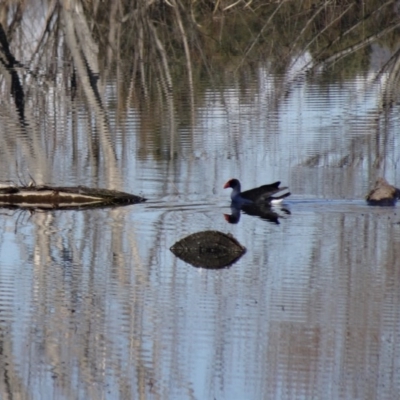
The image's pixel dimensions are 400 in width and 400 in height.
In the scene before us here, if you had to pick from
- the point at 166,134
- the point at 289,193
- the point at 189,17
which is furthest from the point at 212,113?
the point at 189,17

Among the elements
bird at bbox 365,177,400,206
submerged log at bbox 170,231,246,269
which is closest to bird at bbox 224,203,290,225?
bird at bbox 365,177,400,206

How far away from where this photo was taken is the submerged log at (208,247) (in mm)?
8750

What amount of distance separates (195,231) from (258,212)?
1189mm

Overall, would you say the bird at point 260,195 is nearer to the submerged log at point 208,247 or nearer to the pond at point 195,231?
the pond at point 195,231

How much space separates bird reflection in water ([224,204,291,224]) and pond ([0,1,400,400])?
2.1 inches

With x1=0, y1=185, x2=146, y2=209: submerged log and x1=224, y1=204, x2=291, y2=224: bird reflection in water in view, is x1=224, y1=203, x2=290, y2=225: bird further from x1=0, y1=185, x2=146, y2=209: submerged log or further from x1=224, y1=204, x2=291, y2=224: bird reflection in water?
x1=0, y1=185, x2=146, y2=209: submerged log

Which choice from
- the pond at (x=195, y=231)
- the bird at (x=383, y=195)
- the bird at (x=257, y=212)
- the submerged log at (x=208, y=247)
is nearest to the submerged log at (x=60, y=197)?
the pond at (x=195, y=231)

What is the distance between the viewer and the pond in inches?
251

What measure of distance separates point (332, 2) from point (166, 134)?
1446 centimetres

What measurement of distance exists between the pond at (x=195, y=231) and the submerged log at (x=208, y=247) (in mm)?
119

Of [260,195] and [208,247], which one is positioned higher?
[260,195]

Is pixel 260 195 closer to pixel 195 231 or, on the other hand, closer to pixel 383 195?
pixel 383 195

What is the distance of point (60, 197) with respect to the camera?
1054cm

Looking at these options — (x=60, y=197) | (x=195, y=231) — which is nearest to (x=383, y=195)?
(x=195, y=231)
